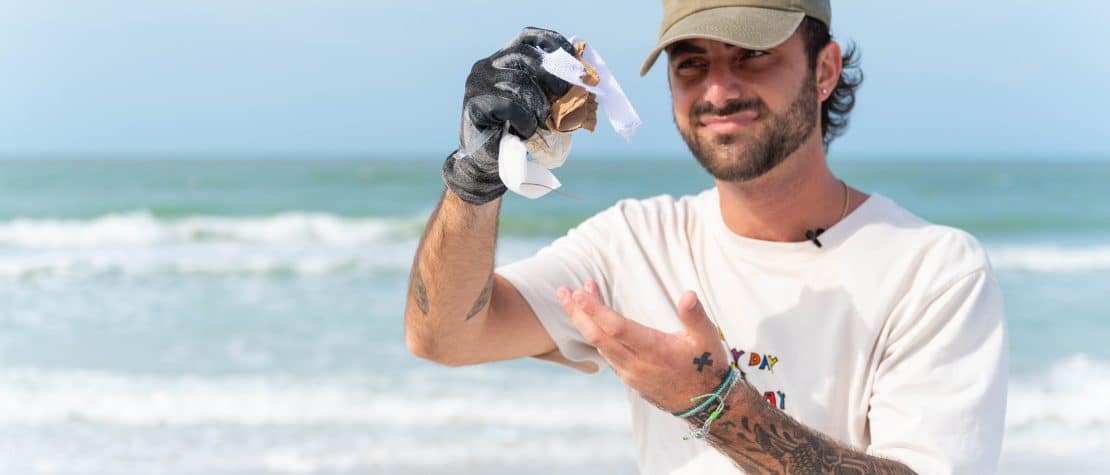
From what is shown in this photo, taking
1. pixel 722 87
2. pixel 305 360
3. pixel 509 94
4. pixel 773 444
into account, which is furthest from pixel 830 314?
pixel 305 360

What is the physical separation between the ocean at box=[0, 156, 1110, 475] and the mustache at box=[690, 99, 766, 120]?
321 millimetres

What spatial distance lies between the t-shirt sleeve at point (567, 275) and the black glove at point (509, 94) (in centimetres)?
49

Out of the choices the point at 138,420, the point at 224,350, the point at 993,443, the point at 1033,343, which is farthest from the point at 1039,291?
the point at 993,443

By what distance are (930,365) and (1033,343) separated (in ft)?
22.2

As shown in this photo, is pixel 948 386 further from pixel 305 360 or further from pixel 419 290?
pixel 305 360

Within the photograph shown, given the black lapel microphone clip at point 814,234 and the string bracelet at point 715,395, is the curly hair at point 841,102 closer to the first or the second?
the black lapel microphone clip at point 814,234

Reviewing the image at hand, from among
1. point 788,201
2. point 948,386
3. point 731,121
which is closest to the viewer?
point 948,386

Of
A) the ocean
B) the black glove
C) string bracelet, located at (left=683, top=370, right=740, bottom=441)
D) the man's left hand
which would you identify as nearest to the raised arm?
the black glove

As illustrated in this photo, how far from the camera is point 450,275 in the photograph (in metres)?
2.09

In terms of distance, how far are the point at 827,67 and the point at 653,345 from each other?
3.38 feet

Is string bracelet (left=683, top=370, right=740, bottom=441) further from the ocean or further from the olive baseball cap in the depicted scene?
the olive baseball cap

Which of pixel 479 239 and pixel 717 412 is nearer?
pixel 717 412

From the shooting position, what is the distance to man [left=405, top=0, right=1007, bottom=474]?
178 cm

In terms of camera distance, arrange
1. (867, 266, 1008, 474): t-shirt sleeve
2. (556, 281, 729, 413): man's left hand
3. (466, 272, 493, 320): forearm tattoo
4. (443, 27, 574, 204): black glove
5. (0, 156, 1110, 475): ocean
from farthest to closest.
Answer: (0, 156, 1110, 475): ocean → (466, 272, 493, 320): forearm tattoo → (867, 266, 1008, 474): t-shirt sleeve → (443, 27, 574, 204): black glove → (556, 281, 729, 413): man's left hand
